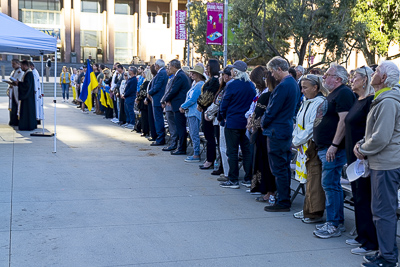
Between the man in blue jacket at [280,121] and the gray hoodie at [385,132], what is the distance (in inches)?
75.2

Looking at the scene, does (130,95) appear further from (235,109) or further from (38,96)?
(235,109)

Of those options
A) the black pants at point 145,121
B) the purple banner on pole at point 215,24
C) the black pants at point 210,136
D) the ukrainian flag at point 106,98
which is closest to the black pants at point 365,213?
the black pants at point 210,136

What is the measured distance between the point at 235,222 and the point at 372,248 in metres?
1.76

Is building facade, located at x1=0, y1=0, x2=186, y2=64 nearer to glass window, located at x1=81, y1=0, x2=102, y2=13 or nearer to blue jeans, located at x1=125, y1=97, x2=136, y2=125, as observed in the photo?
glass window, located at x1=81, y1=0, x2=102, y2=13

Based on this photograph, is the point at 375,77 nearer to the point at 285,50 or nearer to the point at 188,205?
the point at 188,205

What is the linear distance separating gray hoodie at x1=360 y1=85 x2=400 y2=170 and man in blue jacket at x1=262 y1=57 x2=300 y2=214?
1909mm

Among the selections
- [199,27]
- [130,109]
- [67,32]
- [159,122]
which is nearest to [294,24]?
[130,109]

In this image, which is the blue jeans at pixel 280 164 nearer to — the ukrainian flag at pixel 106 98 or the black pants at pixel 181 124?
the black pants at pixel 181 124

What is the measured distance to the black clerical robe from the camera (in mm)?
14617

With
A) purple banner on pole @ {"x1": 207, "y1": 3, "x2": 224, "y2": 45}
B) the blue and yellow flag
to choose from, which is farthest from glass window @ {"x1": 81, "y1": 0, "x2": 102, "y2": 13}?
the blue and yellow flag

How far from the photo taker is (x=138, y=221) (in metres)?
6.21

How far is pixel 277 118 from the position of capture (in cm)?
669

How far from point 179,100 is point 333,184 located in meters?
5.88

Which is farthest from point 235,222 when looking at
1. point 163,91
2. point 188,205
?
point 163,91
